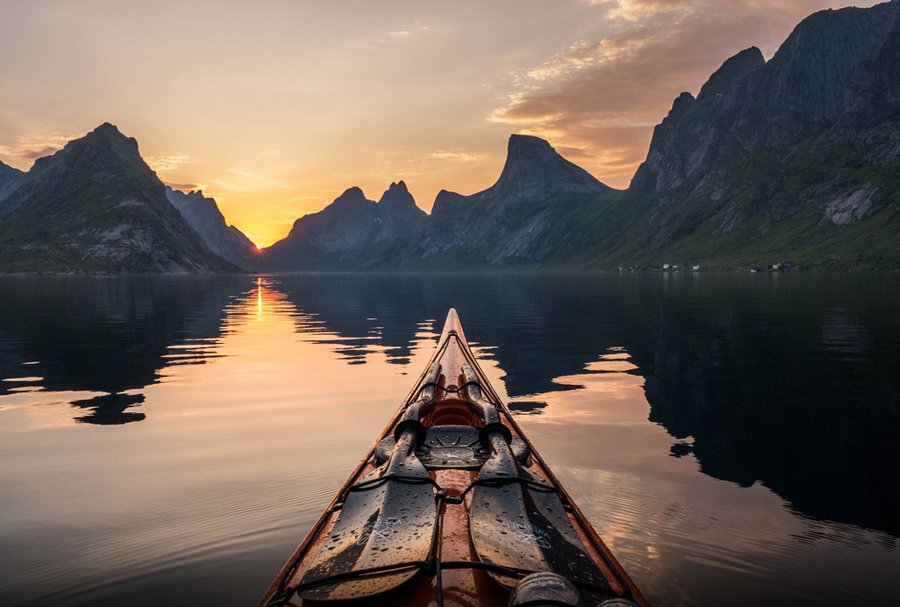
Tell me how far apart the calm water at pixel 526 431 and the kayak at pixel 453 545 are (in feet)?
7.30

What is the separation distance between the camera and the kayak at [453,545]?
495cm

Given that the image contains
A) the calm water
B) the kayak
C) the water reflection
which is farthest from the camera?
the water reflection

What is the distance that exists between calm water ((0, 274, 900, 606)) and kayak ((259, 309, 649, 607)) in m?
2.23

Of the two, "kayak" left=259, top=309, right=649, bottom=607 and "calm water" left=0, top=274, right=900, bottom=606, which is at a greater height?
"kayak" left=259, top=309, right=649, bottom=607

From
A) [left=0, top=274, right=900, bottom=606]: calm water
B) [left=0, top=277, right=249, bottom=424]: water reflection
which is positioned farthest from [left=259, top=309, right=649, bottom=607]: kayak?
[left=0, top=277, right=249, bottom=424]: water reflection

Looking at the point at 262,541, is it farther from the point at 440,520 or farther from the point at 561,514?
the point at 561,514

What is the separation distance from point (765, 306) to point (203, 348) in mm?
46940

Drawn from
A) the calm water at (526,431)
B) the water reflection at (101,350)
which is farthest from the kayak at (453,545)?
the water reflection at (101,350)

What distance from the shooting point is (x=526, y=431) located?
623 inches

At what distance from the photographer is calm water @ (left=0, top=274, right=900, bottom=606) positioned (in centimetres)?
830

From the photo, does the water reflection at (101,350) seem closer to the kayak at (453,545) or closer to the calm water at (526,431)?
the calm water at (526,431)

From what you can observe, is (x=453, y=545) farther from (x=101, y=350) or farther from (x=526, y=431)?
(x=101, y=350)

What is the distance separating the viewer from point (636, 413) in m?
17.6

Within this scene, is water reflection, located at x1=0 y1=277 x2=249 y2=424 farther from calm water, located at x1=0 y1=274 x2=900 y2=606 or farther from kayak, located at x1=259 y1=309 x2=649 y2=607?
kayak, located at x1=259 y1=309 x2=649 y2=607
